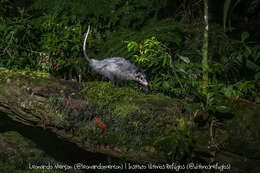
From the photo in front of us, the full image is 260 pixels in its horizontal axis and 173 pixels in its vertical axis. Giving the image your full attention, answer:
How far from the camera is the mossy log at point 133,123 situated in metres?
2.88

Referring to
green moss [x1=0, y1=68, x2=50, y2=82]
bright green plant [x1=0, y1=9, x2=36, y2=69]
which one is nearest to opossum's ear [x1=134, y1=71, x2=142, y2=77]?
green moss [x1=0, y1=68, x2=50, y2=82]

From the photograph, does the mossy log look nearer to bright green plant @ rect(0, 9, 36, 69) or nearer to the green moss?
the green moss

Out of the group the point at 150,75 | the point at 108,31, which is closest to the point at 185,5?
the point at 108,31

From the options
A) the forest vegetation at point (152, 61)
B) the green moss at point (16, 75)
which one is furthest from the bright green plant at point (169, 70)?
the green moss at point (16, 75)

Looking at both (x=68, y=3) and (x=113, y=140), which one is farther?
(x=68, y=3)

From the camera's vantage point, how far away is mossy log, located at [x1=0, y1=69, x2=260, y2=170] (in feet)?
9.45

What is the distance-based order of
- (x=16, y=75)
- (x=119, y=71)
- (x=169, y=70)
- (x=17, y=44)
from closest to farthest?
(x=16, y=75) < (x=119, y=71) < (x=169, y=70) < (x=17, y=44)

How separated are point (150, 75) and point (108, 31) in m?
1.23

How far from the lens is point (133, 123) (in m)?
3.11

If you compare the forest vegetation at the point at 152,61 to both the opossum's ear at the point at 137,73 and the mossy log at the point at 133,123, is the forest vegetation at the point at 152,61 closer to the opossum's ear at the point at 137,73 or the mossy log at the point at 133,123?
the mossy log at the point at 133,123

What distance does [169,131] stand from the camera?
3.02 metres

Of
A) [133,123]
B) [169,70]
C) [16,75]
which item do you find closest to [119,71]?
[169,70]

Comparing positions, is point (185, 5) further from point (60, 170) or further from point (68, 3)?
point (60, 170)

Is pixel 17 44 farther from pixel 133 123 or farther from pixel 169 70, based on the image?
pixel 133 123
